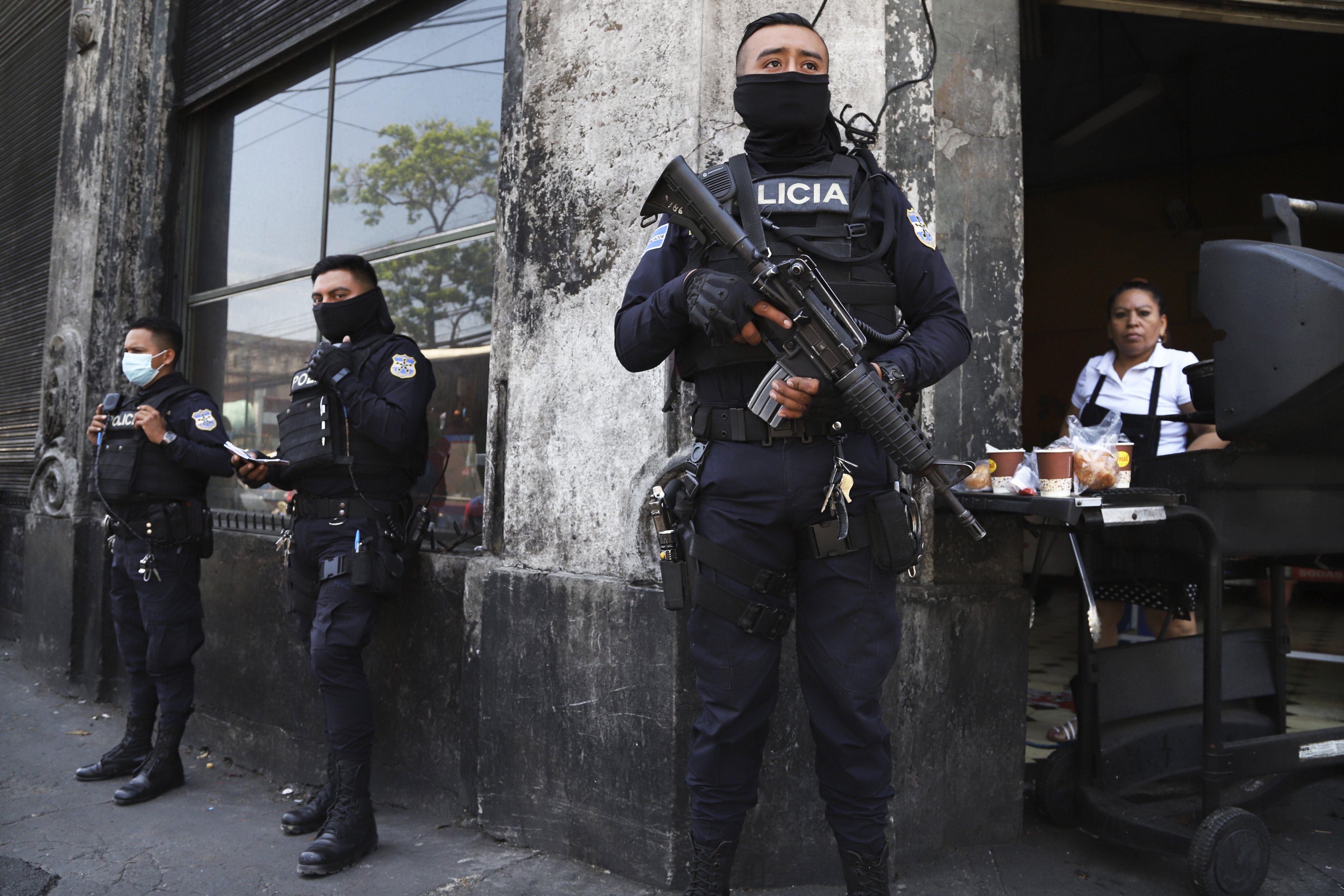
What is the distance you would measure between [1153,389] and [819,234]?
210cm

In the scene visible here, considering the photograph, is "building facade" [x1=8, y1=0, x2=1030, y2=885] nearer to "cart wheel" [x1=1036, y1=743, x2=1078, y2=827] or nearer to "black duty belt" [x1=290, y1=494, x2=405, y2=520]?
"cart wheel" [x1=1036, y1=743, x2=1078, y2=827]

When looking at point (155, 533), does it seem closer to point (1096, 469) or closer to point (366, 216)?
point (366, 216)

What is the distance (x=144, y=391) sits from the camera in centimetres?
395

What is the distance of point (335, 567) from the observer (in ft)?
10.1

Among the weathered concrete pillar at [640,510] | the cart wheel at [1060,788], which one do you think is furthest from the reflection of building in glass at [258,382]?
the cart wheel at [1060,788]

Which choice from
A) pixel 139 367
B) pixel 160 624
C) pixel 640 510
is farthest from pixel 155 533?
pixel 640 510

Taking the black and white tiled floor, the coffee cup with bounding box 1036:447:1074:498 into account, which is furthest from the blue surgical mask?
the black and white tiled floor

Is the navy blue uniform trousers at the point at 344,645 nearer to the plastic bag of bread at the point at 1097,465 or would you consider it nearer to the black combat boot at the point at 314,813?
the black combat boot at the point at 314,813

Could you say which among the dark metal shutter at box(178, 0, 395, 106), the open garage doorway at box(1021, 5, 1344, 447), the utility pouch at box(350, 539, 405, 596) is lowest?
the utility pouch at box(350, 539, 405, 596)

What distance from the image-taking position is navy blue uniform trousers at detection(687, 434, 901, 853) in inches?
83.0

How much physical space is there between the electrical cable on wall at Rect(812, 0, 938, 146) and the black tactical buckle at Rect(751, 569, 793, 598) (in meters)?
1.30

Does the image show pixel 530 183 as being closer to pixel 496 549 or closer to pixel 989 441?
pixel 496 549

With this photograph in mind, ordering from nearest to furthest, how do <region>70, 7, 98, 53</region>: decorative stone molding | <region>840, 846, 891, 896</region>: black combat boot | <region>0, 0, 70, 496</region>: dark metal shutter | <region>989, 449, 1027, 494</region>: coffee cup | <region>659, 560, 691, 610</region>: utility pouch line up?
<region>840, 846, 891, 896</region>: black combat boot
<region>659, 560, 691, 610</region>: utility pouch
<region>989, 449, 1027, 494</region>: coffee cup
<region>70, 7, 98, 53</region>: decorative stone molding
<region>0, 0, 70, 496</region>: dark metal shutter

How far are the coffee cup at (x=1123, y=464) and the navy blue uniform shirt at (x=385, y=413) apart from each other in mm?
2292
